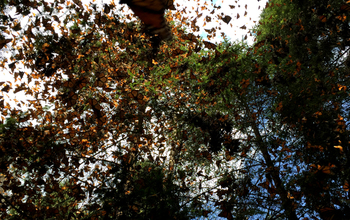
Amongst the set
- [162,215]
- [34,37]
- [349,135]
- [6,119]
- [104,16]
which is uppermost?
[104,16]

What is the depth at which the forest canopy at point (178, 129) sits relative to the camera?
11.6 feet

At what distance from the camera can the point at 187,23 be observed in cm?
900

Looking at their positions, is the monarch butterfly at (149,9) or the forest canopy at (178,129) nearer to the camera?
the monarch butterfly at (149,9)

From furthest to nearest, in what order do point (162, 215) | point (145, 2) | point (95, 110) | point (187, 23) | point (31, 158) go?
point (187, 23) → point (95, 110) → point (31, 158) → point (162, 215) → point (145, 2)

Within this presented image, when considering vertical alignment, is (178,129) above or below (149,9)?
above

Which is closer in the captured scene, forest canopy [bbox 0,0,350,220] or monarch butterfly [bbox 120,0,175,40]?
monarch butterfly [bbox 120,0,175,40]

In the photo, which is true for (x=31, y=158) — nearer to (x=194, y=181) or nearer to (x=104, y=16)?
(x=194, y=181)

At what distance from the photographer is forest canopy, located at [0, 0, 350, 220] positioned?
353cm

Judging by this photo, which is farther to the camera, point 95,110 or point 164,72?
point 164,72

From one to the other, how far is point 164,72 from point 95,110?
2655mm

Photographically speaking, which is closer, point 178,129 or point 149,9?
point 149,9

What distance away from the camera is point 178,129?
5117mm

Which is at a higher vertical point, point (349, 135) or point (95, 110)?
point (95, 110)

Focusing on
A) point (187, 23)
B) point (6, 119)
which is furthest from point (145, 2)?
point (187, 23)
